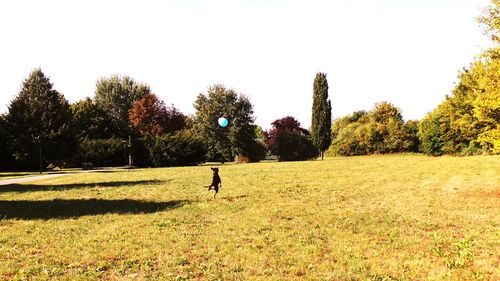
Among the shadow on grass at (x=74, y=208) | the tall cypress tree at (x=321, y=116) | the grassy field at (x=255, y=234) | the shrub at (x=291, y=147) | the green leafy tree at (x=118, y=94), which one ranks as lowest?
the grassy field at (x=255, y=234)

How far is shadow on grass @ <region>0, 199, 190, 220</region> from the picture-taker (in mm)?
15086

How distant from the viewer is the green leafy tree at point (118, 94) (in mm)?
85188

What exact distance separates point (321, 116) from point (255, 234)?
56.2m

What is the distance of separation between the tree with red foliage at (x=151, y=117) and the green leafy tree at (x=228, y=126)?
36.6 feet

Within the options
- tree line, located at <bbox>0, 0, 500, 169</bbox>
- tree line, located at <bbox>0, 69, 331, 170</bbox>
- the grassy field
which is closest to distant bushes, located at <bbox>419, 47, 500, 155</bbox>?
tree line, located at <bbox>0, 0, 500, 169</bbox>

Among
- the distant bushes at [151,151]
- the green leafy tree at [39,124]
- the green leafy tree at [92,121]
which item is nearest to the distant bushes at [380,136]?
the distant bushes at [151,151]

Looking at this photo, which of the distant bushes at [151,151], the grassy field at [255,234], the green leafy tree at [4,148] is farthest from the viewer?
the distant bushes at [151,151]

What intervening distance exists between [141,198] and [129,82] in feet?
246

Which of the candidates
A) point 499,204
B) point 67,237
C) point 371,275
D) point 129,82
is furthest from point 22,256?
point 129,82

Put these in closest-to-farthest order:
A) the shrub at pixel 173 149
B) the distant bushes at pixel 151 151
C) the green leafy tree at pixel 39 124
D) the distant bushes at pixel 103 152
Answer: the green leafy tree at pixel 39 124
the shrub at pixel 173 149
the distant bushes at pixel 151 151
the distant bushes at pixel 103 152

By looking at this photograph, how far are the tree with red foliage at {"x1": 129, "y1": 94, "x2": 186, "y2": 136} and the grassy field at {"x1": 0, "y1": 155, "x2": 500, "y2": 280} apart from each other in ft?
173

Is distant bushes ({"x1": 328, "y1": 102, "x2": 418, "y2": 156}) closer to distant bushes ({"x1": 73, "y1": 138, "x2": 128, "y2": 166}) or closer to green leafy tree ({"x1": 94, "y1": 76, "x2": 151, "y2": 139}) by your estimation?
distant bushes ({"x1": 73, "y1": 138, "x2": 128, "y2": 166})

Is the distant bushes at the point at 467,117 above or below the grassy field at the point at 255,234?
above

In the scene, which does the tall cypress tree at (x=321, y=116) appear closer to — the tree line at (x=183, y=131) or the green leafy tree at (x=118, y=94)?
the tree line at (x=183, y=131)
